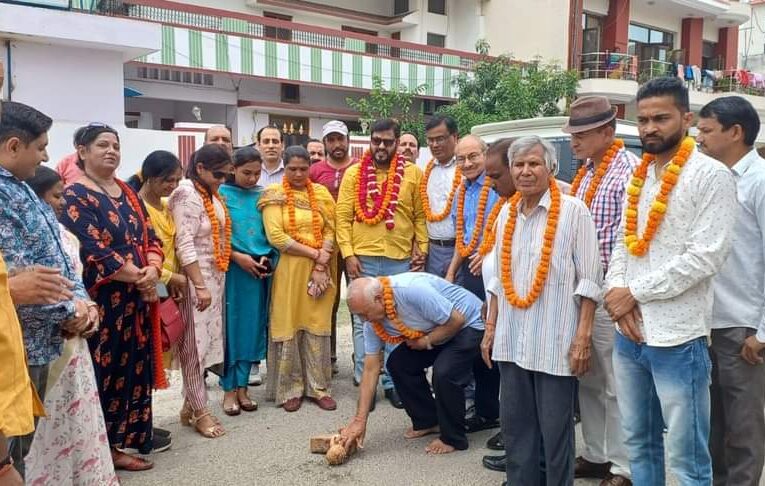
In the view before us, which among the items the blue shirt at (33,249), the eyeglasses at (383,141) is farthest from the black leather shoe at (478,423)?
the blue shirt at (33,249)

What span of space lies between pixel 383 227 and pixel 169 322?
1.68m

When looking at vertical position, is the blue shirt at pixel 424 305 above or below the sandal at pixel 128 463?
above

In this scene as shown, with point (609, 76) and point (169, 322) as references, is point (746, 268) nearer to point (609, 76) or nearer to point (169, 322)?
point (169, 322)

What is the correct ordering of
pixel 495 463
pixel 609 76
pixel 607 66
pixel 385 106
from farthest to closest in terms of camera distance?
1. pixel 607 66
2. pixel 609 76
3. pixel 385 106
4. pixel 495 463

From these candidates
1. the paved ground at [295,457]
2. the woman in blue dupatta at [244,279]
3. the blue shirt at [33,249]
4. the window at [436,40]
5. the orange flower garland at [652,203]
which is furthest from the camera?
the window at [436,40]

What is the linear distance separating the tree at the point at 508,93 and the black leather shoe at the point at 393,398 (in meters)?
12.9

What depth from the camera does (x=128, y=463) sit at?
3.85 m

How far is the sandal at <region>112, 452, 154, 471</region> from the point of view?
3850 mm

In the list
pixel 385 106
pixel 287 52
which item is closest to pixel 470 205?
pixel 385 106

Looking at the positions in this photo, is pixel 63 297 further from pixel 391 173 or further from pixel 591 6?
pixel 591 6

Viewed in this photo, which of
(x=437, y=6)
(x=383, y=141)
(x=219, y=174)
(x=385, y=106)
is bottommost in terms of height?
(x=219, y=174)

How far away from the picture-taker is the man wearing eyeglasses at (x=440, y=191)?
4957mm

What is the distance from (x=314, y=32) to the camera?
19.3 metres

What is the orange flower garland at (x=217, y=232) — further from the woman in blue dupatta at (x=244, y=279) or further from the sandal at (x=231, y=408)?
the sandal at (x=231, y=408)
